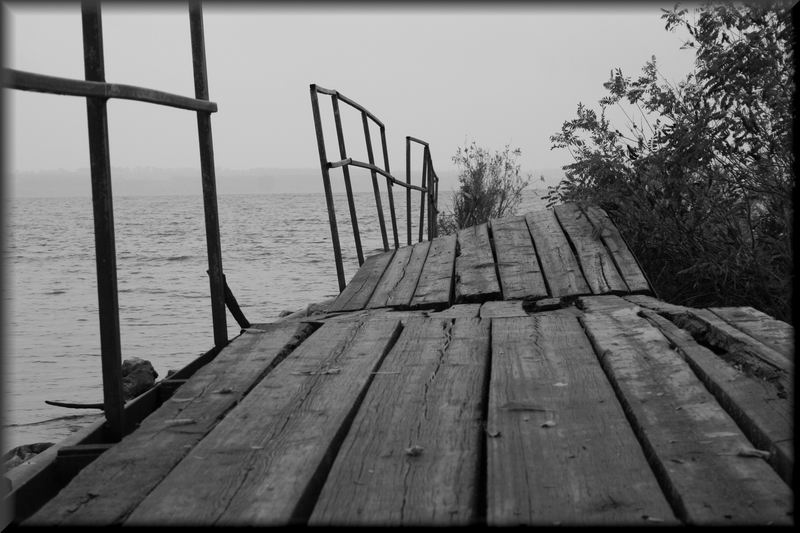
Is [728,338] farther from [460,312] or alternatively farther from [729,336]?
[460,312]

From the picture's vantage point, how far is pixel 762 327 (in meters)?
3.24

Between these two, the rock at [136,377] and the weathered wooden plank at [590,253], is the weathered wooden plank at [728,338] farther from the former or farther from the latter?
the rock at [136,377]

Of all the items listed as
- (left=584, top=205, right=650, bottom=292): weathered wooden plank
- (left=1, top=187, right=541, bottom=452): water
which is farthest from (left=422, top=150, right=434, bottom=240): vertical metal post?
(left=584, top=205, right=650, bottom=292): weathered wooden plank

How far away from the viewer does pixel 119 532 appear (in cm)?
160

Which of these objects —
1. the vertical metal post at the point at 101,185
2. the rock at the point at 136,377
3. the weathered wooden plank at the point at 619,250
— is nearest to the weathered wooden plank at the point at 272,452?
the vertical metal post at the point at 101,185

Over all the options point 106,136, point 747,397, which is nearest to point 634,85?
point 747,397

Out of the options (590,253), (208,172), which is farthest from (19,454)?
(590,253)

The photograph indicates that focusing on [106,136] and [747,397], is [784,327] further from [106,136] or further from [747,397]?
[106,136]

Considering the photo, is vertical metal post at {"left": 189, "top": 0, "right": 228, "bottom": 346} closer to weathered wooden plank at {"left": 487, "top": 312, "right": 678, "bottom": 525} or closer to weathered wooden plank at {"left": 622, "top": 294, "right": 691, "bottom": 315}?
weathered wooden plank at {"left": 487, "top": 312, "right": 678, "bottom": 525}

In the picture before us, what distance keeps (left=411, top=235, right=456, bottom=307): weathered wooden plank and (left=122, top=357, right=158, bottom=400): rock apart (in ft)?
5.79

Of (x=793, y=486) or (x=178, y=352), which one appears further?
(x=178, y=352)

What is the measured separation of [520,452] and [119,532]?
840mm

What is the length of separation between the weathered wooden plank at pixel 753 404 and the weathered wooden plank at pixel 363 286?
6.74 ft

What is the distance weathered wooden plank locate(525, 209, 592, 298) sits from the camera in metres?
4.59
